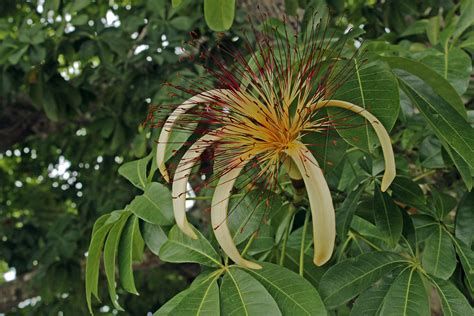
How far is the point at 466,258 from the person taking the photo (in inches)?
42.5

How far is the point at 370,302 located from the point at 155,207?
0.32 meters

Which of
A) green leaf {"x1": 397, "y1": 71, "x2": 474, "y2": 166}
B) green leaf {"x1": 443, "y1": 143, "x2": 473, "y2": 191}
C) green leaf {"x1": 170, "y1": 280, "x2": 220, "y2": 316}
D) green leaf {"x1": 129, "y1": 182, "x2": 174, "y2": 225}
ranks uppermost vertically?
green leaf {"x1": 397, "y1": 71, "x2": 474, "y2": 166}

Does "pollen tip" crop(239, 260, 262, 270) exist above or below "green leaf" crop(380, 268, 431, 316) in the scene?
above

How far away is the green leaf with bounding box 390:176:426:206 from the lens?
3.69 feet

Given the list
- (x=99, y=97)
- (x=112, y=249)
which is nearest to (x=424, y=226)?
(x=112, y=249)

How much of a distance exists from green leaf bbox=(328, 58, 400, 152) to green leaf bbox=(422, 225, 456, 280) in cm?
23

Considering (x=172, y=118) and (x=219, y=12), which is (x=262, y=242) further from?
(x=219, y=12)

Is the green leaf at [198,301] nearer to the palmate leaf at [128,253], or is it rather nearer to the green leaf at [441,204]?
the palmate leaf at [128,253]

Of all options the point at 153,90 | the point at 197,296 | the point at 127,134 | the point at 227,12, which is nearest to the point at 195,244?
the point at 197,296

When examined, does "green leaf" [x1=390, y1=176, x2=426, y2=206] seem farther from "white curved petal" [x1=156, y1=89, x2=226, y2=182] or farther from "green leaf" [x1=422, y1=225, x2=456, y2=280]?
"white curved petal" [x1=156, y1=89, x2=226, y2=182]

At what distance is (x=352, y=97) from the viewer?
97 centimetres

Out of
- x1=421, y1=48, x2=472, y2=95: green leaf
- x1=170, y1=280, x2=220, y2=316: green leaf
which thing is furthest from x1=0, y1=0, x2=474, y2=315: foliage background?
x1=170, y1=280, x2=220, y2=316: green leaf

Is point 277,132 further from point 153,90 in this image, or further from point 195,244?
point 153,90

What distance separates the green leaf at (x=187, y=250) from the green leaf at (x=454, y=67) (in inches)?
21.3
